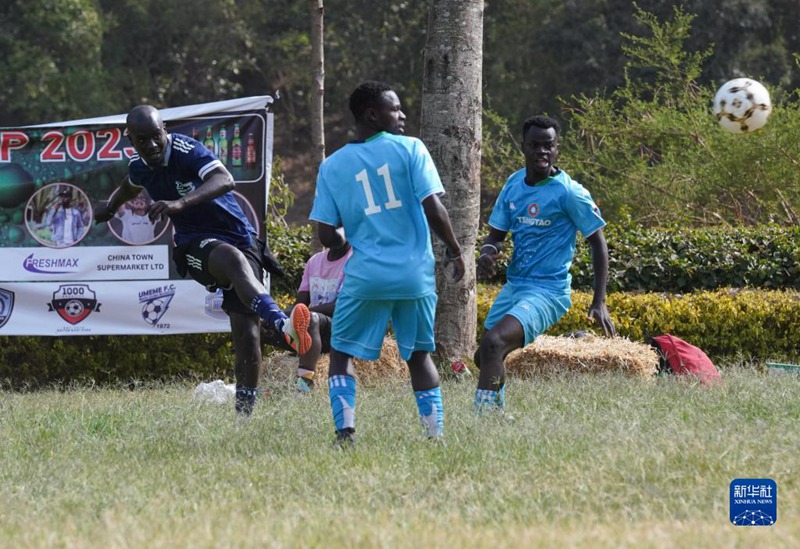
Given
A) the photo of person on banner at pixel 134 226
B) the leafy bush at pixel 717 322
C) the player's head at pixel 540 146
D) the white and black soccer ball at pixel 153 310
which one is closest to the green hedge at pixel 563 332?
the leafy bush at pixel 717 322

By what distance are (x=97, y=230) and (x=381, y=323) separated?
515 centimetres

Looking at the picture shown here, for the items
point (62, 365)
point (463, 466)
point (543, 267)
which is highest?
point (543, 267)

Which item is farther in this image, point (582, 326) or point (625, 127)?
point (625, 127)

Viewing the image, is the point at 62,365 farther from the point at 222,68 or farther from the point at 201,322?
the point at 222,68

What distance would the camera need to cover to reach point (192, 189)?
7.07m

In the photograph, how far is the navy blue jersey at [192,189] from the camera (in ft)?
23.1

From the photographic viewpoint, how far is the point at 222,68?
3566 cm

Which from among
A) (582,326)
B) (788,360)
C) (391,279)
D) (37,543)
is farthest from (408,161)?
(788,360)

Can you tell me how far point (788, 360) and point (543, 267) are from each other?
4.25 metres

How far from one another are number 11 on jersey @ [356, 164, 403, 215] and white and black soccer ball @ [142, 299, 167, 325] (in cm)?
484

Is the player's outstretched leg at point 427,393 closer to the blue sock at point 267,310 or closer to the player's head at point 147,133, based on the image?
the blue sock at point 267,310

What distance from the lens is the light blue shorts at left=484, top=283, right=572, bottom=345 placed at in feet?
22.6

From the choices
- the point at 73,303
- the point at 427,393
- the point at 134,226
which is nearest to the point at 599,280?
the point at 427,393

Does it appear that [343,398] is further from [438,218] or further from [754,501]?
[754,501]
